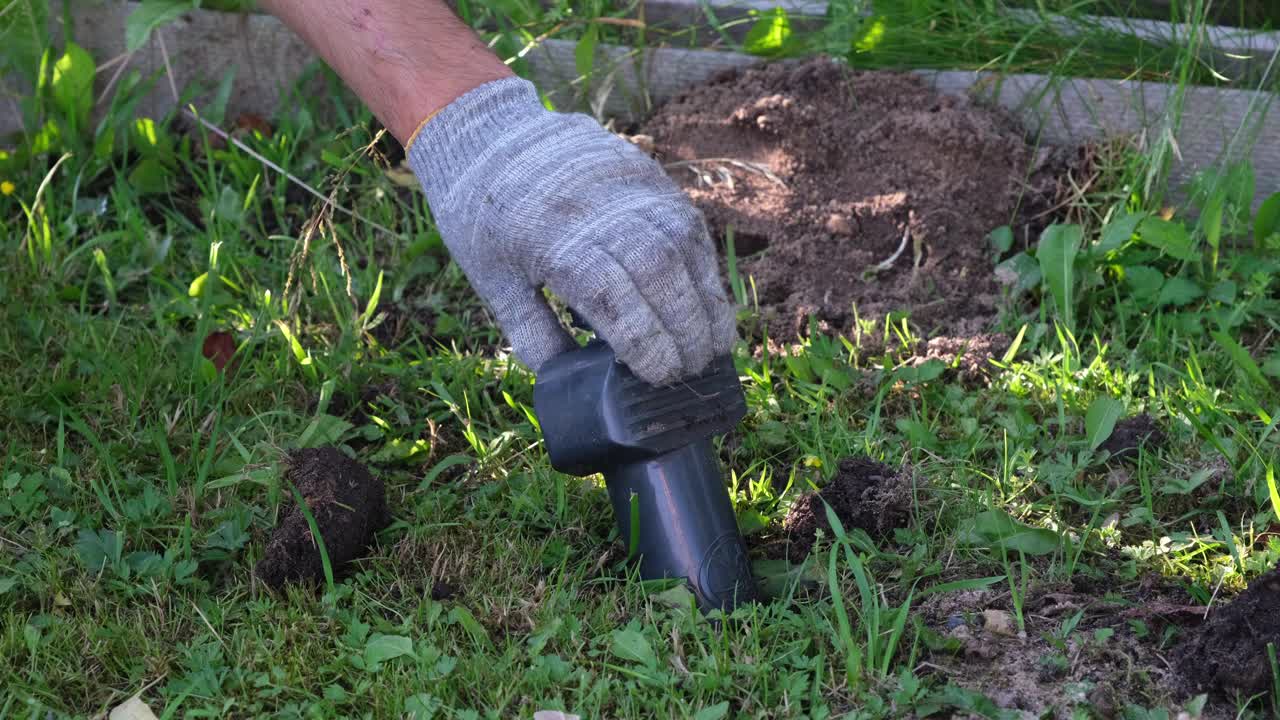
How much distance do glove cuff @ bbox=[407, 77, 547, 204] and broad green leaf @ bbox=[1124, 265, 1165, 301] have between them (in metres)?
1.24

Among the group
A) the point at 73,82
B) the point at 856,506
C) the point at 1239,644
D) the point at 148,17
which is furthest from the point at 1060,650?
the point at 73,82

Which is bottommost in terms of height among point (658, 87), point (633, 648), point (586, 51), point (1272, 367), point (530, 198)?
point (1272, 367)

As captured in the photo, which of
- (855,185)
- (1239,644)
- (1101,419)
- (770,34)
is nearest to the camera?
(1239,644)

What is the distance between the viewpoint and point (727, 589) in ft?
5.65

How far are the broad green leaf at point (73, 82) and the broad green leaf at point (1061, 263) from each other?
2.12m

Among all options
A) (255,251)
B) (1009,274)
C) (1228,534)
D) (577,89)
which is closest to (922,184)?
(1009,274)

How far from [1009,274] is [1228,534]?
2.61ft

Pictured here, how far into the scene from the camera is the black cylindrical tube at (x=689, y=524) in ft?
5.66

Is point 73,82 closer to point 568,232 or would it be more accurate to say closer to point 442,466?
point 442,466

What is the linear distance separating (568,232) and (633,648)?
0.55m

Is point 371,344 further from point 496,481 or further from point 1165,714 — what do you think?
point 1165,714

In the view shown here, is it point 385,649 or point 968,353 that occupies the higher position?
point 385,649

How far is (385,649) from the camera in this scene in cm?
161

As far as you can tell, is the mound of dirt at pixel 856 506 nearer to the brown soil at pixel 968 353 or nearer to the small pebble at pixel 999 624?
the small pebble at pixel 999 624
